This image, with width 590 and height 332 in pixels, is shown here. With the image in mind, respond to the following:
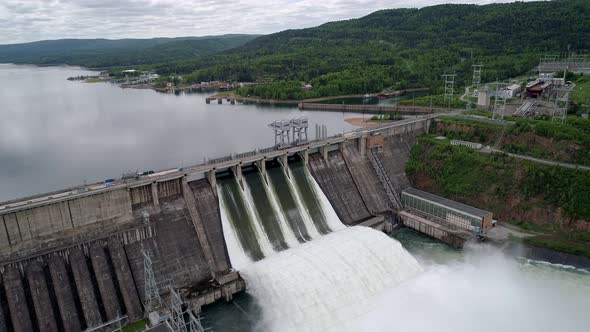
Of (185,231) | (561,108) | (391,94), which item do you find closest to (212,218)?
(185,231)

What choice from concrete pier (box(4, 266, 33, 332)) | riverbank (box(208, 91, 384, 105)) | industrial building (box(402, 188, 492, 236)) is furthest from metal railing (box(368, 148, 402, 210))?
riverbank (box(208, 91, 384, 105))

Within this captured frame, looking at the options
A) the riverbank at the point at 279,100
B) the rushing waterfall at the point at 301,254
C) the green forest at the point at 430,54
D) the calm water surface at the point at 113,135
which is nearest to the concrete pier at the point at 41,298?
the rushing waterfall at the point at 301,254

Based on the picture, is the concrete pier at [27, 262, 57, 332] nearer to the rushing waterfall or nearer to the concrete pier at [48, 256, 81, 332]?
the concrete pier at [48, 256, 81, 332]

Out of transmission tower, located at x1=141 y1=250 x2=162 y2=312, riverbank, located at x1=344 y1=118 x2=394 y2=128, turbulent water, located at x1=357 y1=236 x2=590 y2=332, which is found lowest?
turbulent water, located at x1=357 y1=236 x2=590 y2=332

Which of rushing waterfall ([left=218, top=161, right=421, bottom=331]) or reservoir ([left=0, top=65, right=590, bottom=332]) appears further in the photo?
rushing waterfall ([left=218, top=161, right=421, bottom=331])

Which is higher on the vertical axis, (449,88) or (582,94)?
(582,94)

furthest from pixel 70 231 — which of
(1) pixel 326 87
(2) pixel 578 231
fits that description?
(1) pixel 326 87

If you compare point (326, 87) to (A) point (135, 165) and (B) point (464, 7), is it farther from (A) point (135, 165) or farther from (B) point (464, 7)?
(B) point (464, 7)

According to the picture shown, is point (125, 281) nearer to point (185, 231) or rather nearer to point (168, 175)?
point (185, 231)
